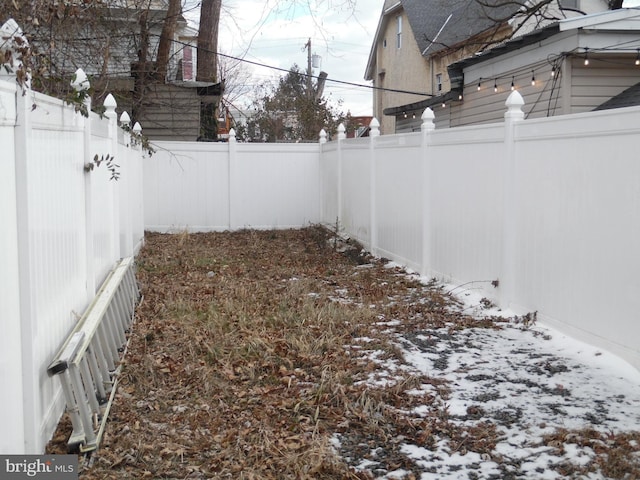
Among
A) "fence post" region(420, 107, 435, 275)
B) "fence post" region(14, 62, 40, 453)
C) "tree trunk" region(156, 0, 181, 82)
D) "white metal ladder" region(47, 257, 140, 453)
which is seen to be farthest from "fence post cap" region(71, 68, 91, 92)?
"tree trunk" region(156, 0, 181, 82)

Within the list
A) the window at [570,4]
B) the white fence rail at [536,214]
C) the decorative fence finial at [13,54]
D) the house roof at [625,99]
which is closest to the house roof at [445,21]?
the window at [570,4]

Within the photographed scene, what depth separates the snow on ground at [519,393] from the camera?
3521 millimetres

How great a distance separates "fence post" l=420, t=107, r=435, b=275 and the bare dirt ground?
867mm

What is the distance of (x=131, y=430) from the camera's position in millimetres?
4012

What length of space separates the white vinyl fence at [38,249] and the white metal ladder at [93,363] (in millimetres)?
104

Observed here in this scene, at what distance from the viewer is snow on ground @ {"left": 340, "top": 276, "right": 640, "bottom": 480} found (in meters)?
3.52

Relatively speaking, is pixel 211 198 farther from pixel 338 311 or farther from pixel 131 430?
pixel 131 430

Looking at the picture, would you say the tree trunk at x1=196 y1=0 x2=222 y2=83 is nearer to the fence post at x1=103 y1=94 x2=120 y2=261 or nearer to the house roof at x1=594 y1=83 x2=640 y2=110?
the fence post at x1=103 y1=94 x2=120 y2=261

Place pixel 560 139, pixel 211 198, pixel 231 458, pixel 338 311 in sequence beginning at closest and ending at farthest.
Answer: pixel 231 458 < pixel 560 139 < pixel 338 311 < pixel 211 198

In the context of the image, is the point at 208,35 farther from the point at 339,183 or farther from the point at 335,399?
the point at 335,399

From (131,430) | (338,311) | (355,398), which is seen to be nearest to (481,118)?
(338,311)

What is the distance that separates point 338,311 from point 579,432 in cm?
315

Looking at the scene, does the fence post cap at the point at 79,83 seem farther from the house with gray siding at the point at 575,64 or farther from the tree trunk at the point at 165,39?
the tree trunk at the point at 165,39

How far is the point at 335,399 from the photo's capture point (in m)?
4.42
